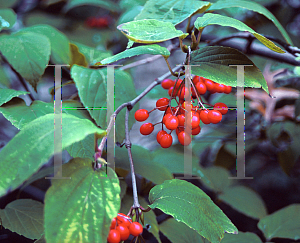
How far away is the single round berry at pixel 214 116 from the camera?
0.43 m

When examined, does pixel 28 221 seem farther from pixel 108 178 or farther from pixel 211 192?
pixel 211 192

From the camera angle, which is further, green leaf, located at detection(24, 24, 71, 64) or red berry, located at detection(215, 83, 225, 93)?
green leaf, located at detection(24, 24, 71, 64)

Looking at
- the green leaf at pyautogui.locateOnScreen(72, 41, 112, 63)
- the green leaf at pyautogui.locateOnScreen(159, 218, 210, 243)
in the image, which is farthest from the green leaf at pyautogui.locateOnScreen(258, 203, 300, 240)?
the green leaf at pyautogui.locateOnScreen(72, 41, 112, 63)

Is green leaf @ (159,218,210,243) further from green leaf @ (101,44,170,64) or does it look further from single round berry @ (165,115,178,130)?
green leaf @ (101,44,170,64)

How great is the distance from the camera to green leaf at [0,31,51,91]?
565 millimetres

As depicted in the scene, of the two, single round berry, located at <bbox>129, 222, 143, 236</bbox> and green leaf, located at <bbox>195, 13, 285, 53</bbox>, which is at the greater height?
green leaf, located at <bbox>195, 13, 285, 53</bbox>

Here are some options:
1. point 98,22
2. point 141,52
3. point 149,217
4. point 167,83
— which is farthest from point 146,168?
point 98,22

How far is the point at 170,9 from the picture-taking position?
0.52 meters

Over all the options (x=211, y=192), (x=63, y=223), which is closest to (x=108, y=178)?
(x=63, y=223)

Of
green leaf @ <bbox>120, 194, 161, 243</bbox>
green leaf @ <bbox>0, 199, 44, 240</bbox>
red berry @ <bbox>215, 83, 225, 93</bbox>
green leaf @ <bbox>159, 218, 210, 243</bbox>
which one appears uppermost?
red berry @ <bbox>215, 83, 225, 93</bbox>

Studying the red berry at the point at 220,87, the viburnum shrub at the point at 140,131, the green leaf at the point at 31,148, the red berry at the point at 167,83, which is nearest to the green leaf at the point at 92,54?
the viburnum shrub at the point at 140,131

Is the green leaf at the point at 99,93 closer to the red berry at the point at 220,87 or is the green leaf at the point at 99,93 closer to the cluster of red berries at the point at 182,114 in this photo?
the cluster of red berries at the point at 182,114

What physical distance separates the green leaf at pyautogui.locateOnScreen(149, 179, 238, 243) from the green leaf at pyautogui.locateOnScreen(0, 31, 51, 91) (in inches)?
14.5

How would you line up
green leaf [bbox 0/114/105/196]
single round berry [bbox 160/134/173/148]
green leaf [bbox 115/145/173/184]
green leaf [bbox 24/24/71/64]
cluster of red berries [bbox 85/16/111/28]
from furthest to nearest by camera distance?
cluster of red berries [bbox 85/16/111/28], green leaf [bbox 24/24/71/64], green leaf [bbox 115/145/173/184], single round berry [bbox 160/134/173/148], green leaf [bbox 0/114/105/196]
